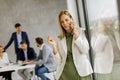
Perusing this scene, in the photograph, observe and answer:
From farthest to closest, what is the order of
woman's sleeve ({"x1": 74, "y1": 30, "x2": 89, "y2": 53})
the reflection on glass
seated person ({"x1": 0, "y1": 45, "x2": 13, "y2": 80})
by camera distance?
seated person ({"x1": 0, "y1": 45, "x2": 13, "y2": 80}) < woman's sleeve ({"x1": 74, "y1": 30, "x2": 89, "y2": 53}) < the reflection on glass

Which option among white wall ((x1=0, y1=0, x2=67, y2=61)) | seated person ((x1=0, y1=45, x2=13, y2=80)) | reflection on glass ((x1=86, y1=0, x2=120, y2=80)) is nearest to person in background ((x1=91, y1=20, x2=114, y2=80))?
reflection on glass ((x1=86, y1=0, x2=120, y2=80))

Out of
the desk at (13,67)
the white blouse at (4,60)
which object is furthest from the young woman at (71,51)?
the white blouse at (4,60)

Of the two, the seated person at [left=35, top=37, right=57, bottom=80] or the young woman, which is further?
the seated person at [left=35, top=37, right=57, bottom=80]

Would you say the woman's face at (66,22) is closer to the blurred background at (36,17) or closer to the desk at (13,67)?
the blurred background at (36,17)

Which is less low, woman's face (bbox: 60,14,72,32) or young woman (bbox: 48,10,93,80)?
woman's face (bbox: 60,14,72,32)

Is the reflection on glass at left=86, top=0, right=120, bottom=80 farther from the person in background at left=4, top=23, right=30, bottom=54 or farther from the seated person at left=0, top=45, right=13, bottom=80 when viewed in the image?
the seated person at left=0, top=45, right=13, bottom=80

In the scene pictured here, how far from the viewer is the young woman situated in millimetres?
3148

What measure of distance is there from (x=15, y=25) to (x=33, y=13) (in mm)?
323

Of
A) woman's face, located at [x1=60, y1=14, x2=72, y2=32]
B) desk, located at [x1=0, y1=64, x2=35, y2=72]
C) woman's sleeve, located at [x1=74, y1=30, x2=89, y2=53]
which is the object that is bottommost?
desk, located at [x1=0, y1=64, x2=35, y2=72]

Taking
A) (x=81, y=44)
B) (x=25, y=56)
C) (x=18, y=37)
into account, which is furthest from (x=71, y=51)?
(x=18, y=37)

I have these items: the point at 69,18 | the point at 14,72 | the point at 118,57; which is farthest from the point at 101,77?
the point at 14,72

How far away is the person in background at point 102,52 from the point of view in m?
3.11

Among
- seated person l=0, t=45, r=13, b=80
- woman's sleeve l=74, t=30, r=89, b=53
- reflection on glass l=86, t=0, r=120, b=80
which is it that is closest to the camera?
reflection on glass l=86, t=0, r=120, b=80

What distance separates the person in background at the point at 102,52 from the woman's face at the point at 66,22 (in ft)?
1.37
